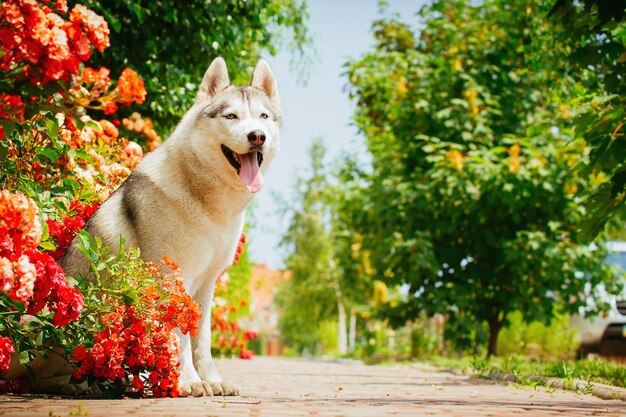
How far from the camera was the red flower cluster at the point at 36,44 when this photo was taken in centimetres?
341

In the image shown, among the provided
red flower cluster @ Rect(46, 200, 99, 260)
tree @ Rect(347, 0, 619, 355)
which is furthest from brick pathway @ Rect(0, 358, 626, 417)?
tree @ Rect(347, 0, 619, 355)

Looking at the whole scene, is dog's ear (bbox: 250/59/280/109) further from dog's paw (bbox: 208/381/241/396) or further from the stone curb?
the stone curb

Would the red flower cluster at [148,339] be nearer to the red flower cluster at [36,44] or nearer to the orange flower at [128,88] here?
the orange flower at [128,88]

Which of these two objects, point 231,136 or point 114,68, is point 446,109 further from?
point 231,136

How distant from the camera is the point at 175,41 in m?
8.35

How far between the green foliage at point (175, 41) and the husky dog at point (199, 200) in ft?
9.69

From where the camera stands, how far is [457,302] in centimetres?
1105

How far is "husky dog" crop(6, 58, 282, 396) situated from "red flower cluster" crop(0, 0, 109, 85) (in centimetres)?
139

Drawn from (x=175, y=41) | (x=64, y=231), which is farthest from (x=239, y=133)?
(x=175, y=41)

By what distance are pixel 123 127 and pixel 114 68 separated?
754 mm

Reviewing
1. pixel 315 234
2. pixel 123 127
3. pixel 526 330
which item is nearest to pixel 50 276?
pixel 123 127

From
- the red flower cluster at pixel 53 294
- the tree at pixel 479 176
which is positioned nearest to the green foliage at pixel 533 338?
the tree at pixel 479 176

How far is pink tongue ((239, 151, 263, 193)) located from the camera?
191 inches

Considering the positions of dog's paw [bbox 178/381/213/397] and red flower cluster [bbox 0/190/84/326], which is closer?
red flower cluster [bbox 0/190/84/326]
